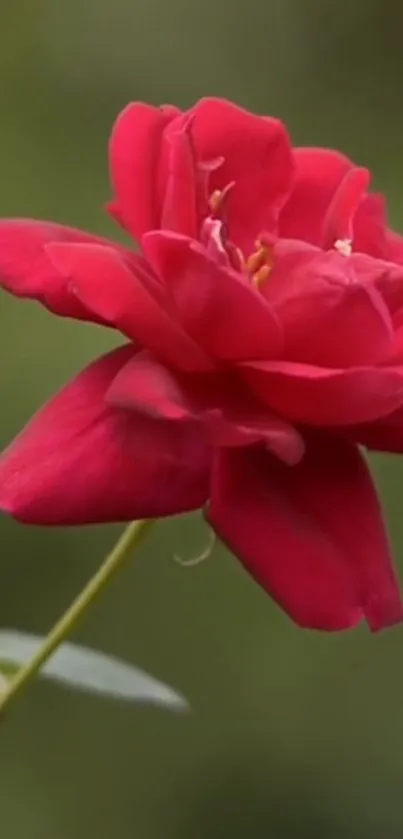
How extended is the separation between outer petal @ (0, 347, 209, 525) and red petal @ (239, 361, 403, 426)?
0.02m

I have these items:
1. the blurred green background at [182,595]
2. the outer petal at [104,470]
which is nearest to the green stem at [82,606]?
the outer petal at [104,470]

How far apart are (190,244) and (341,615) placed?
107mm

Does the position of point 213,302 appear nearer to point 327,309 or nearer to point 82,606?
point 327,309

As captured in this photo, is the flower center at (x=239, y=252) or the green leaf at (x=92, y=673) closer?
the flower center at (x=239, y=252)

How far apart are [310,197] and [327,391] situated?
0.10m

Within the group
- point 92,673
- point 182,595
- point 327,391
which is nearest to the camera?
point 327,391

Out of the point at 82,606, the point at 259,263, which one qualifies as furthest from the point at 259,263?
the point at 82,606

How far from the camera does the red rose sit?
329 millimetres

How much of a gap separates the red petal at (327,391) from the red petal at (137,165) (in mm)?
62

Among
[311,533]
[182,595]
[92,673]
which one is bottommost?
[182,595]

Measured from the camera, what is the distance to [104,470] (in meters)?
0.33

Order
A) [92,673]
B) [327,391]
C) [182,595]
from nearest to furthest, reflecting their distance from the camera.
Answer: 1. [327,391]
2. [92,673]
3. [182,595]

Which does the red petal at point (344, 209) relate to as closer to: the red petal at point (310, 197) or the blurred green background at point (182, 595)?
the red petal at point (310, 197)

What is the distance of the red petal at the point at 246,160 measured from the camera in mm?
392
